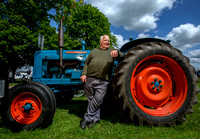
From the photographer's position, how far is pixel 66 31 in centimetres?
1494

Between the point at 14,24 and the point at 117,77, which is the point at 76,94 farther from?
the point at 14,24

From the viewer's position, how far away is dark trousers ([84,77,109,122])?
2102 millimetres

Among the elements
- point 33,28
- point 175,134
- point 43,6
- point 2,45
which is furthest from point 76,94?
point 33,28

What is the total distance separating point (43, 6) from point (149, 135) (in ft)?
23.7

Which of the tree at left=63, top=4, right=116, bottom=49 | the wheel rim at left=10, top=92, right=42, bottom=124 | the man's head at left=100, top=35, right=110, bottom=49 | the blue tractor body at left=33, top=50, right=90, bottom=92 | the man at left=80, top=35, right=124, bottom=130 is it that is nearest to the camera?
the wheel rim at left=10, top=92, right=42, bottom=124

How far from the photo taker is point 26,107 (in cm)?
198

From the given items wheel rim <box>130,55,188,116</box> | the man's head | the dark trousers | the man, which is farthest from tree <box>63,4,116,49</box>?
wheel rim <box>130,55,188,116</box>

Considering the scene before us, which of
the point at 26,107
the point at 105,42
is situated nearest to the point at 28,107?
the point at 26,107

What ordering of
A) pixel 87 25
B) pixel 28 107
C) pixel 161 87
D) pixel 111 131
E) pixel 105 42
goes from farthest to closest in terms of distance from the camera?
pixel 87 25
pixel 105 42
pixel 161 87
pixel 28 107
pixel 111 131

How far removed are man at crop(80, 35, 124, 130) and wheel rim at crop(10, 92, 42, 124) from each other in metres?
0.78

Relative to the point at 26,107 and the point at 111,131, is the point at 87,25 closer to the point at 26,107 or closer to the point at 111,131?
the point at 26,107

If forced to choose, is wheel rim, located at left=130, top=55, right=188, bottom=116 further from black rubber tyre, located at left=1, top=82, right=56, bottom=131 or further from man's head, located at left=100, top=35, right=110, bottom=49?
black rubber tyre, located at left=1, top=82, right=56, bottom=131

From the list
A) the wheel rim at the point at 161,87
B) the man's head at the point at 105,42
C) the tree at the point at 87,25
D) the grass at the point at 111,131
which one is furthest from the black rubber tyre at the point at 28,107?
the tree at the point at 87,25

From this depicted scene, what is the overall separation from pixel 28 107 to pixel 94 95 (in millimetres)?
1074
